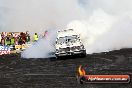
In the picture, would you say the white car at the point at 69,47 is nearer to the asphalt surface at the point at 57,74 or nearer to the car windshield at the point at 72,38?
the car windshield at the point at 72,38

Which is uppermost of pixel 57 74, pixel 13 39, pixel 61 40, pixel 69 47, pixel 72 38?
pixel 13 39

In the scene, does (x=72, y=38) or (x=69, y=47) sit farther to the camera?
(x=72, y=38)

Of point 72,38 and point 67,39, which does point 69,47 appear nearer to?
point 67,39

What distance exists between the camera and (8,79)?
2125 centimetres

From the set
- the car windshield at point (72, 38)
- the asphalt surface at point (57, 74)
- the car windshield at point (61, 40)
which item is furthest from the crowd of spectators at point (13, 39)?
the asphalt surface at point (57, 74)

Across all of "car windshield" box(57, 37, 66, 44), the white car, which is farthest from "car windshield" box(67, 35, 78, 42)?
"car windshield" box(57, 37, 66, 44)

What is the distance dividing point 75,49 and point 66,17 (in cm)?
3929

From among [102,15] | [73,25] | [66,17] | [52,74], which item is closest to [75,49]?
[52,74]

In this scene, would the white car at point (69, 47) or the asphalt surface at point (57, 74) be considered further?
the white car at point (69, 47)

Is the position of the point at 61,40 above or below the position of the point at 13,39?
below

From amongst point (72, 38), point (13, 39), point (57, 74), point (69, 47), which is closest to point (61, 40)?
point (72, 38)

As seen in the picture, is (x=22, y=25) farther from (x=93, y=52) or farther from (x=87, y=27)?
(x=93, y=52)

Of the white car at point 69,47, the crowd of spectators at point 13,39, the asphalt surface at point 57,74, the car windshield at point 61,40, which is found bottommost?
the asphalt surface at point 57,74

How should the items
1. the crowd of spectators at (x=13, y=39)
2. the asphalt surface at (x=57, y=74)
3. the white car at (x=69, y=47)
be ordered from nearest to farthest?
1. the asphalt surface at (x=57, y=74)
2. the white car at (x=69, y=47)
3. the crowd of spectators at (x=13, y=39)
